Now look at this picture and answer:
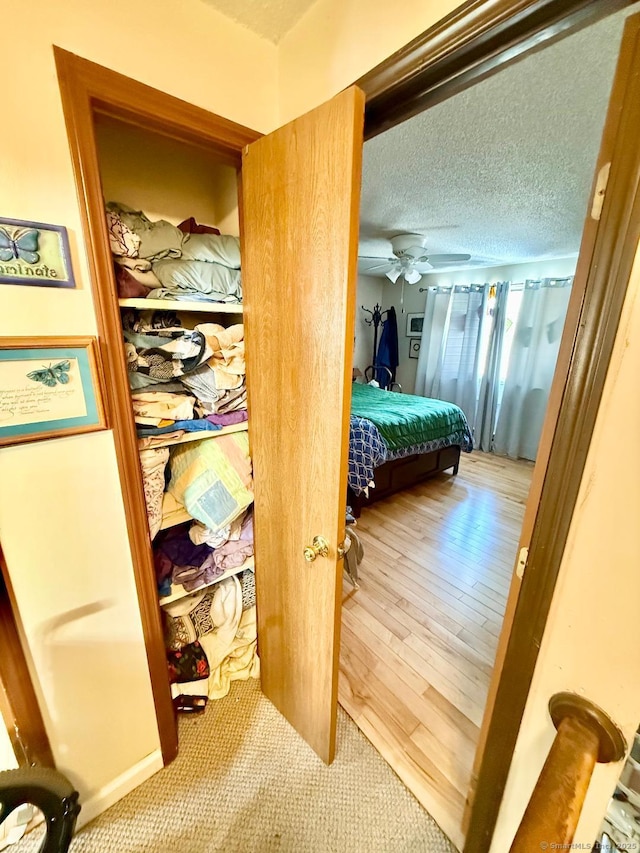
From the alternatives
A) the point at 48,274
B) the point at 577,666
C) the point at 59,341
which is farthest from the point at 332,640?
the point at 48,274

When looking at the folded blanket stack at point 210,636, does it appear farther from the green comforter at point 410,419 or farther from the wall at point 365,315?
the wall at point 365,315

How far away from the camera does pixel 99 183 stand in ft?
2.81

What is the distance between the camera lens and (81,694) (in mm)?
1074

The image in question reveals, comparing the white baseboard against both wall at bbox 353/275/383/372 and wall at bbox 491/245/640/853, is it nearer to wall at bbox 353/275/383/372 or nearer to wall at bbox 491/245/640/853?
wall at bbox 491/245/640/853

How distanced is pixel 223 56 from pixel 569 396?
1.31m

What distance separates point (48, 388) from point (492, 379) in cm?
488

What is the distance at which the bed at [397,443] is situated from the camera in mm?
2807

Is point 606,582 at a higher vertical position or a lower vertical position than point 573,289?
lower

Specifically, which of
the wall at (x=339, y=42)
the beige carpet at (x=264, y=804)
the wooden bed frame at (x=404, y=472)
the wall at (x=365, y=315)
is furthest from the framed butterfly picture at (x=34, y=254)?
the wall at (x=365, y=315)

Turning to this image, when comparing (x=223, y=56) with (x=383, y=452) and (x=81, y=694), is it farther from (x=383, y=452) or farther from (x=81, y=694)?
(x=383, y=452)

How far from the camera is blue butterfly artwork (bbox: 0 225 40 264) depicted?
775mm

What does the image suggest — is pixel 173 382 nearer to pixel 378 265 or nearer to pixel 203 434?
pixel 203 434

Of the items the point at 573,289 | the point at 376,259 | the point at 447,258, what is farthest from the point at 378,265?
the point at 573,289

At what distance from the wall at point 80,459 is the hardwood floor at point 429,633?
3.24 feet
